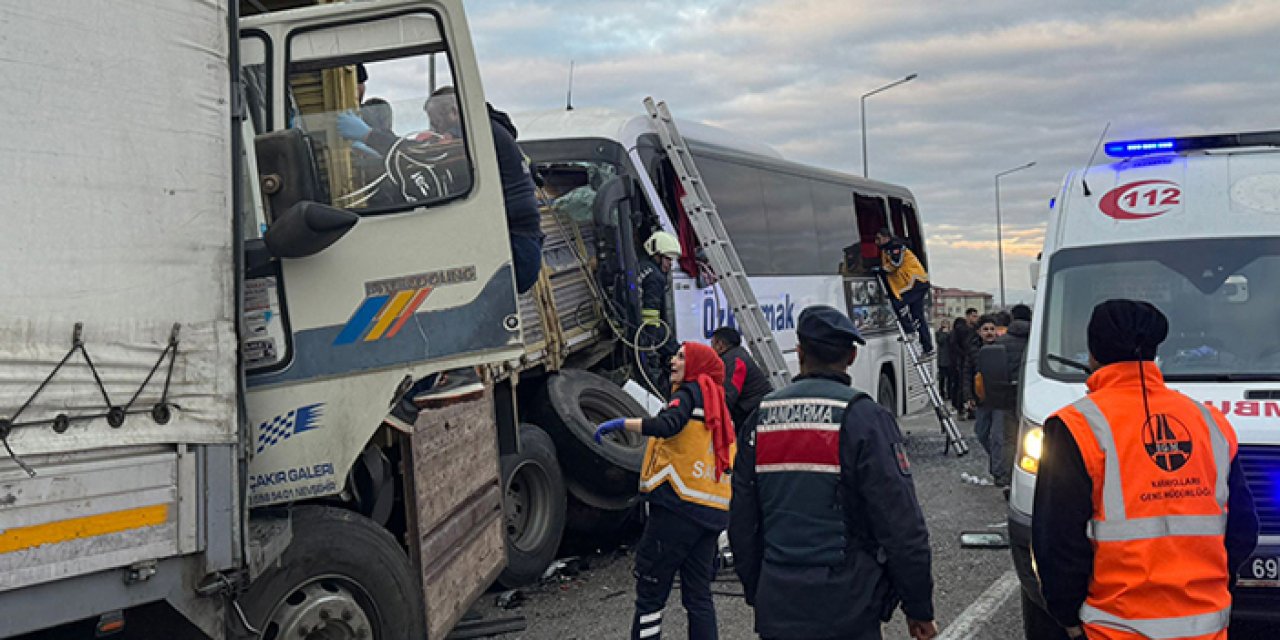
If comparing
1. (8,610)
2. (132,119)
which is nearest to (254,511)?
(8,610)

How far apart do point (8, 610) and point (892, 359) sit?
13679mm

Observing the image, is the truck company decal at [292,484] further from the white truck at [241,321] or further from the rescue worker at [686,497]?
the rescue worker at [686,497]

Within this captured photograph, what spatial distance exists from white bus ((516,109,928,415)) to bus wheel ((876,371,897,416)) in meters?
0.02

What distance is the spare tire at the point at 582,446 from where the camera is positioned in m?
8.25

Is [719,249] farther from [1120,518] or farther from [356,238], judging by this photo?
[1120,518]

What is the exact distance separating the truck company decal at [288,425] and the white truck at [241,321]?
11 millimetres

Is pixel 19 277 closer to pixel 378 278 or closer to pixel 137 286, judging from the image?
pixel 137 286

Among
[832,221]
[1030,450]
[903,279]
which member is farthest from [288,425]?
[903,279]

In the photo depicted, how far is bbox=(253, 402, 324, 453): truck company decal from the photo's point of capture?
4.57 metres

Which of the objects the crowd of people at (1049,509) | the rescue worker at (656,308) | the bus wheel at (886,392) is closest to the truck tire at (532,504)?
the rescue worker at (656,308)

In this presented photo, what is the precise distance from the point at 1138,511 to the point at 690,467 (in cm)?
258

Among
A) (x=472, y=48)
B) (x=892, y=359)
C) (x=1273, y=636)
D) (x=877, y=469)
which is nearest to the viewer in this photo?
(x=877, y=469)

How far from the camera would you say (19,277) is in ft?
11.1

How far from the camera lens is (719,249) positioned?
11.1 meters
